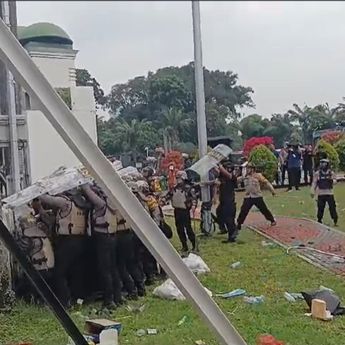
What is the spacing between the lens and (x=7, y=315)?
6195 mm

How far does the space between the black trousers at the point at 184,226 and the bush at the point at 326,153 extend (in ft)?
6.21

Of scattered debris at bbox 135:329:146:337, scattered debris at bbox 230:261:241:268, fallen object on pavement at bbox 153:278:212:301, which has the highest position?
fallen object on pavement at bbox 153:278:212:301

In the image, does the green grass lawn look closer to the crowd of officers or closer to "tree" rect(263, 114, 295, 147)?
the crowd of officers

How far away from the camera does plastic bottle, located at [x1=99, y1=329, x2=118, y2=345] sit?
190 inches

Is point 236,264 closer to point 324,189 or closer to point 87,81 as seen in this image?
point 324,189

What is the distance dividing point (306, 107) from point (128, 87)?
2.33 m

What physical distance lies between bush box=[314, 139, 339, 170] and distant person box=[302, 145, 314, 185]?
0.13 m

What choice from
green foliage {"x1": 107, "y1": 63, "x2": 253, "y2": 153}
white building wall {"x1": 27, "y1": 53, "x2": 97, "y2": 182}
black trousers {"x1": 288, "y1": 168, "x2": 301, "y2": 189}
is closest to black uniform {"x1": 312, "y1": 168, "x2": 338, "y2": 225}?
black trousers {"x1": 288, "y1": 168, "x2": 301, "y2": 189}

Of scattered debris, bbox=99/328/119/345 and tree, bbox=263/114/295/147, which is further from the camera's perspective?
tree, bbox=263/114/295/147

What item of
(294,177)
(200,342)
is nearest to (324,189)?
(294,177)

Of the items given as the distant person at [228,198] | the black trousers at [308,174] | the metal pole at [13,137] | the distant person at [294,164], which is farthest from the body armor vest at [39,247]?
the black trousers at [308,174]

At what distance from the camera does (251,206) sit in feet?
32.9

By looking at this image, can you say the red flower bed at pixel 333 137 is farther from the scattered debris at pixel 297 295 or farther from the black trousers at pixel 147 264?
the black trousers at pixel 147 264

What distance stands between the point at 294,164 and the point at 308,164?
0.24m
